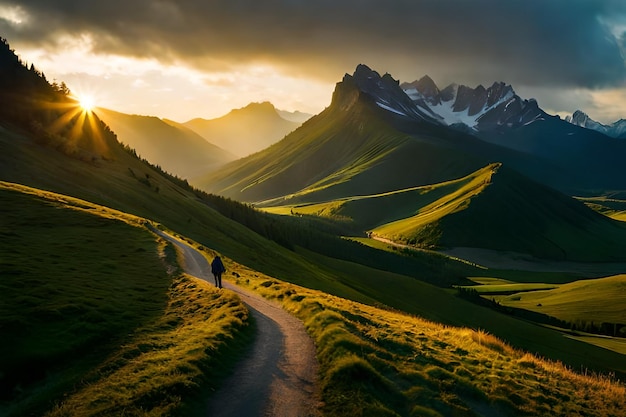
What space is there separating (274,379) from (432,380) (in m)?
8.96

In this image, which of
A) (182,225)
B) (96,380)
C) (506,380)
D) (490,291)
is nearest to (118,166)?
(182,225)

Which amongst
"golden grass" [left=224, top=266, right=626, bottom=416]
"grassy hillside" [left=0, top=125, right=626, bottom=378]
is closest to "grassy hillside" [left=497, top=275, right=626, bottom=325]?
"grassy hillside" [left=0, top=125, right=626, bottom=378]

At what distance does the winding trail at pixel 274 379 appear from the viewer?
18703 mm

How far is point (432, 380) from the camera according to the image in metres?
23.3

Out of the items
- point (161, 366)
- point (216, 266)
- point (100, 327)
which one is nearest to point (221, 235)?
point (216, 266)

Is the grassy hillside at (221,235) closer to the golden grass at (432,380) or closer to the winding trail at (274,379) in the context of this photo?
the winding trail at (274,379)

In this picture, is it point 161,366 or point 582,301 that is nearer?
point 161,366

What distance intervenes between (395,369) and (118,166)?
391 feet

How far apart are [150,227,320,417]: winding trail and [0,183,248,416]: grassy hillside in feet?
4.35

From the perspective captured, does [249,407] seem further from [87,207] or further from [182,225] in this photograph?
[182,225]

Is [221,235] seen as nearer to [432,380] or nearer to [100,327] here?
[100,327]

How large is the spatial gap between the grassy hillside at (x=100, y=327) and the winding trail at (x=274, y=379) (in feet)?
4.35

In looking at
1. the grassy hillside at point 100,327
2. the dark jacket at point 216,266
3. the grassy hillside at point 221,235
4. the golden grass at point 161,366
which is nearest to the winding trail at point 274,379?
the grassy hillside at point 100,327

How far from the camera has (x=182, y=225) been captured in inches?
Answer: 3506
